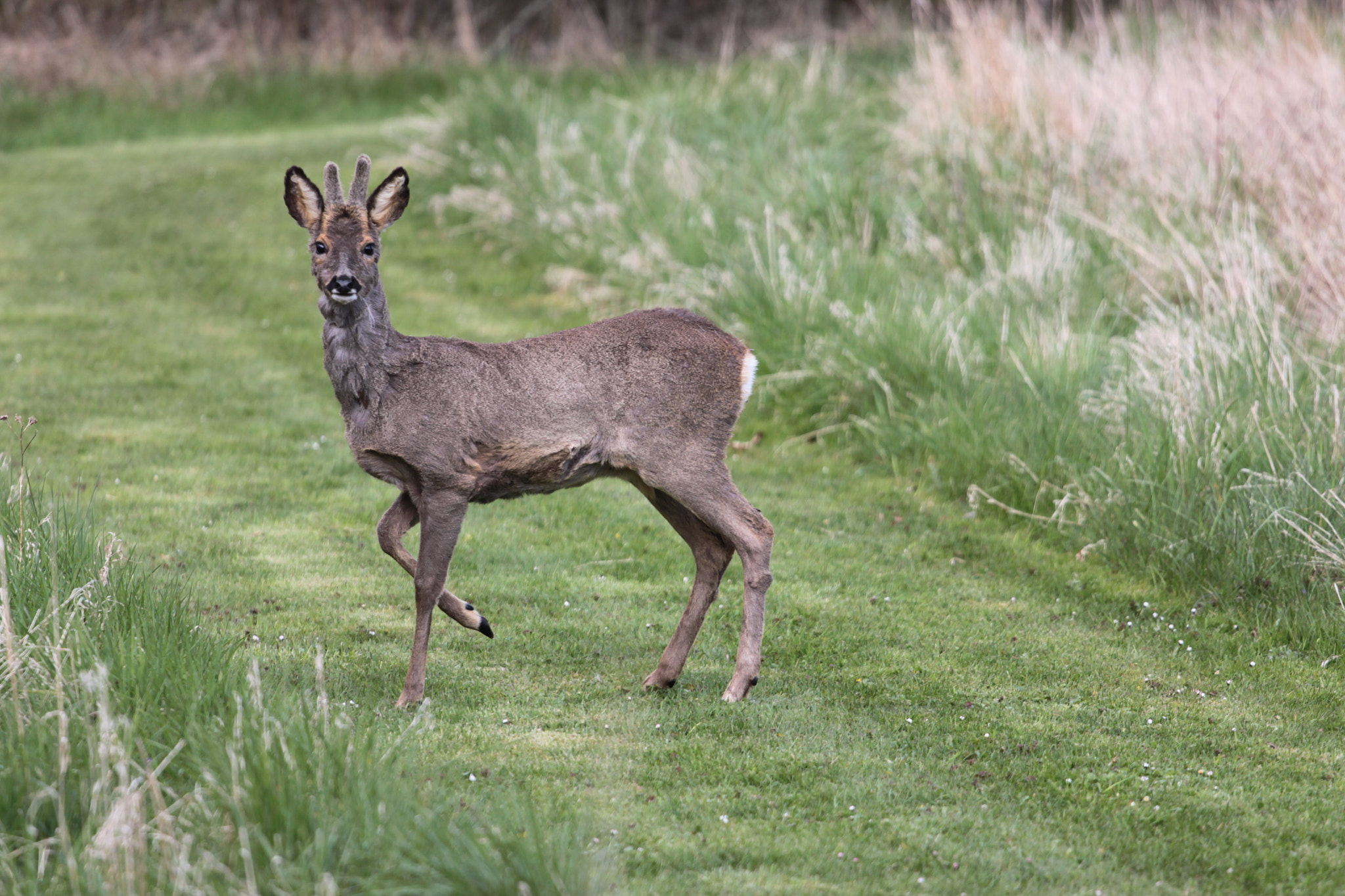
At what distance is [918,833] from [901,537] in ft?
11.5

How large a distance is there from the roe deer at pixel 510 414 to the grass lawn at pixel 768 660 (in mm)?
489

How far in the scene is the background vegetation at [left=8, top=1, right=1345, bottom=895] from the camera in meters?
4.39

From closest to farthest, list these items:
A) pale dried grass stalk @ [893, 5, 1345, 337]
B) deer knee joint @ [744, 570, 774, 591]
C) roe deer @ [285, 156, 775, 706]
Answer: roe deer @ [285, 156, 775, 706] < deer knee joint @ [744, 570, 774, 591] < pale dried grass stalk @ [893, 5, 1345, 337]

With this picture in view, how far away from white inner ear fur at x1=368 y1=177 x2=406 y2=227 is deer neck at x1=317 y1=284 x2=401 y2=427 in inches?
10.4

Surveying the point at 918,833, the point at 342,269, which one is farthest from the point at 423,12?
the point at 918,833

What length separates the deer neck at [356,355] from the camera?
5.64 meters

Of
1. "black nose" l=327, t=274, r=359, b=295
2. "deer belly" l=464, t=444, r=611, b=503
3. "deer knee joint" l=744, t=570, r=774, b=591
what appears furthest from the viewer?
"deer knee joint" l=744, t=570, r=774, b=591

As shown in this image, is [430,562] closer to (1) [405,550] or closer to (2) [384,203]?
(1) [405,550]

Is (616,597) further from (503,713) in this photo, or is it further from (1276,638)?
(1276,638)

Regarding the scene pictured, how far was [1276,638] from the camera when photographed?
21.3 feet

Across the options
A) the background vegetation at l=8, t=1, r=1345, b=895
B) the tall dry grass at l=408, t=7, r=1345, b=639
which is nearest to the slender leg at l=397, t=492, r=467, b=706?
the background vegetation at l=8, t=1, r=1345, b=895

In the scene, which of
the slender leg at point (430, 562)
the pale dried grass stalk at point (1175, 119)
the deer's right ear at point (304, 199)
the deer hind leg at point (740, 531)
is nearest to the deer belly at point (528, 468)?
the slender leg at point (430, 562)

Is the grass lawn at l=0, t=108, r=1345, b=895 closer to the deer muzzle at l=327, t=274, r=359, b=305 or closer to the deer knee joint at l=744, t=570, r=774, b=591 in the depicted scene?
the deer knee joint at l=744, t=570, r=774, b=591

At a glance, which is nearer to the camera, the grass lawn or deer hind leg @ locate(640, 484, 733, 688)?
the grass lawn
